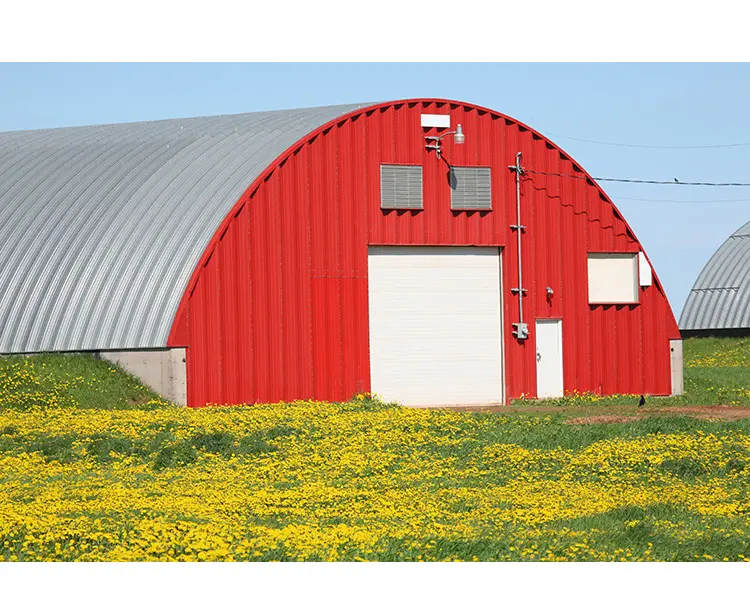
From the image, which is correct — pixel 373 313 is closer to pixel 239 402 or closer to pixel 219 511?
pixel 239 402

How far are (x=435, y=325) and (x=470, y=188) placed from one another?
4.36 metres

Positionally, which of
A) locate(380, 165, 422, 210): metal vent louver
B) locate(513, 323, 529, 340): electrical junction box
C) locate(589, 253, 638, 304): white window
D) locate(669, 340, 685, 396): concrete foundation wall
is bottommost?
locate(669, 340, 685, 396): concrete foundation wall

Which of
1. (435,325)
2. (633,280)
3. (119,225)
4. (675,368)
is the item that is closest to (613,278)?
(633,280)

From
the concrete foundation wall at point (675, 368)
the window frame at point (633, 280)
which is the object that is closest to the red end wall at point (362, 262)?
the window frame at point (633, 280)

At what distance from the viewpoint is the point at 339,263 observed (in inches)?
1448

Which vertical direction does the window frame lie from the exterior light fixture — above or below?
below

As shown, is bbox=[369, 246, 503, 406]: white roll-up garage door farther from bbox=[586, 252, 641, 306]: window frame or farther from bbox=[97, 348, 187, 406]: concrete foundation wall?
bbox=[97, 348, 187, 406]: concrete foundation wall

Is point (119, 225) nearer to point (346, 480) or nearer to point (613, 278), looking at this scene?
point (613, 278)

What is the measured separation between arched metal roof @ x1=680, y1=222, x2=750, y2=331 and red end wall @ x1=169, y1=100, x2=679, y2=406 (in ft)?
98.9

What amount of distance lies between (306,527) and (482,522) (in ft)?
8.11

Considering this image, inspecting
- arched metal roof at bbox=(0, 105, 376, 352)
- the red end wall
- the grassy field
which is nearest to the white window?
the red end wall

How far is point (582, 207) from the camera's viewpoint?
135 ft

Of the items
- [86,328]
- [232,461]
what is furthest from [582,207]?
[232,461]

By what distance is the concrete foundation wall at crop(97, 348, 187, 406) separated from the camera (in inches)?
1316
